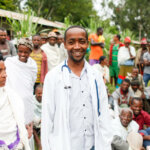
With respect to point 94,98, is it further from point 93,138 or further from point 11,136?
point 11,136

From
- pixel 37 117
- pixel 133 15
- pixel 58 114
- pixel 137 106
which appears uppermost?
pixel 133 15

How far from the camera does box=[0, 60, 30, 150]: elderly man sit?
2471 millimetres

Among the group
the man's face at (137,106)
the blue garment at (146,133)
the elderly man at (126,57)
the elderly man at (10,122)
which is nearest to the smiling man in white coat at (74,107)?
the elderly man at (10,122)

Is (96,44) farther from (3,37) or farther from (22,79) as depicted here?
(22,79)

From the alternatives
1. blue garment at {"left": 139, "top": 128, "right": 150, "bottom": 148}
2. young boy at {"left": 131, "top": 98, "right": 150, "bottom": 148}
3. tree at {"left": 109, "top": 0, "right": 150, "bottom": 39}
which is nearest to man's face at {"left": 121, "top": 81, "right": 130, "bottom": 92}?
young boy at {"left": 131, "top": 98, "right": 150, "bottom": 148}

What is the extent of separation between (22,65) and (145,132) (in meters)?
2.56

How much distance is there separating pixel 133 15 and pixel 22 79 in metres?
31.8

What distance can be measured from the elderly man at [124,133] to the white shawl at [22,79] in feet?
4.81

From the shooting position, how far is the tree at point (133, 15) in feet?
105

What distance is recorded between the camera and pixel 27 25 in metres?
7.09

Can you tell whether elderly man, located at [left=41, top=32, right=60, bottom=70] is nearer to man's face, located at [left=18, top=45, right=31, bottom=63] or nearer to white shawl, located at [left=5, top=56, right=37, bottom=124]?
white shawl, located at [left=5, top=56, right=37, bottom=124]

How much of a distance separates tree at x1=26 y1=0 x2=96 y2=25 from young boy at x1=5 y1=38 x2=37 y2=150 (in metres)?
23.4

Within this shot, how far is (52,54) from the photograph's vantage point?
6023 millimetres

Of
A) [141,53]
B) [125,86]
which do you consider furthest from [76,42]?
[141,53]
